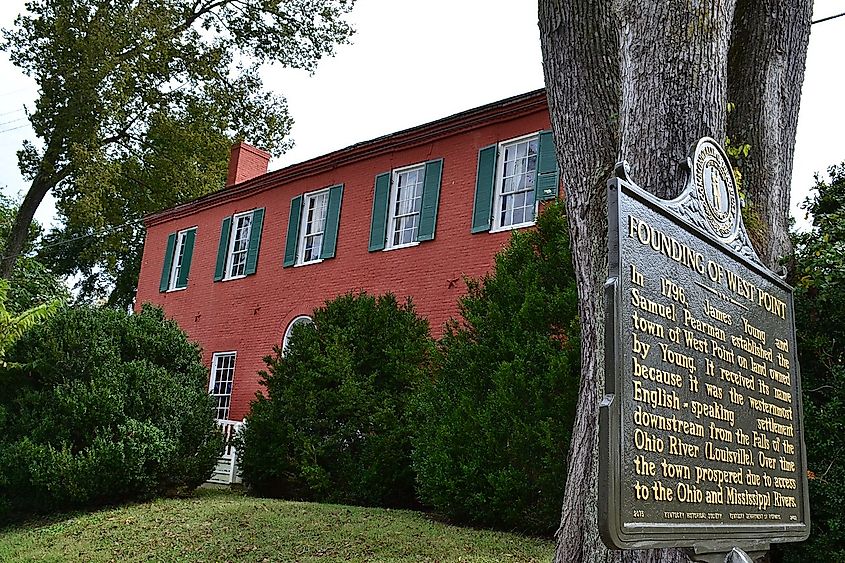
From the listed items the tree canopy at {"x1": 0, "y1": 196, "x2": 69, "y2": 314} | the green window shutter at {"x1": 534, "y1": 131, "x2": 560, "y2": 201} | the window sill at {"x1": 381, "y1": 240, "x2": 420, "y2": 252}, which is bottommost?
the window sill at {"x1": 381, "y1": 240, "x2": 420, "y2": 252}

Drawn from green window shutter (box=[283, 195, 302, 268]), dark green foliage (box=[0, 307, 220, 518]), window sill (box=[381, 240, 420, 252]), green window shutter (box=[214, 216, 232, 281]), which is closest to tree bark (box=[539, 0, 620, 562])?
dark green foliage (box=[0, 307, 220, 518])

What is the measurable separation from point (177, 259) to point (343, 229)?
295 inches

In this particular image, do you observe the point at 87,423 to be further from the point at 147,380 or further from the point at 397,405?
the point at 397,405

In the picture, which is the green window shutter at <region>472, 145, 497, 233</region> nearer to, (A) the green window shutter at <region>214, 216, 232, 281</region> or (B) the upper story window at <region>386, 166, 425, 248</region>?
(B) the upper story window at <region>386, 166, 425, 248</region>

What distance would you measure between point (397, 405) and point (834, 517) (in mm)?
7728

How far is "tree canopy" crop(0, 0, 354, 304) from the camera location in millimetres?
21438

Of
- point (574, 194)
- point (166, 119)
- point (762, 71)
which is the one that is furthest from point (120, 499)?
point (166, 119)

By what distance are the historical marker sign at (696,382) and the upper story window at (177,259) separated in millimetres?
20383

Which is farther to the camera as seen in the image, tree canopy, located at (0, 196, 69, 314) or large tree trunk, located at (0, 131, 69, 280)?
tree canopy, located at (0, 196, 69, 314)

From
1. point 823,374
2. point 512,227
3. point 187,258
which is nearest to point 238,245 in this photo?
point 187,258

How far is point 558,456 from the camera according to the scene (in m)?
8.23

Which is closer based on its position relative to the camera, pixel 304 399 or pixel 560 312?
pixel 560 312

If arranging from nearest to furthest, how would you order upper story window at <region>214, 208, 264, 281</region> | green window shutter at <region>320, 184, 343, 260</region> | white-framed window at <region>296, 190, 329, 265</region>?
green window shutter at <region>320, 184, 343, 260</region> < white-framed window at <region>296, 190, 329, 265</region> < upper story window at <region>214, 208, 264, 281</region>

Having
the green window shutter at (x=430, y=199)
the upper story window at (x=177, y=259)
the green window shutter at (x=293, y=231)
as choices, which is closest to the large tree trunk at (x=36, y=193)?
the upper story window at (x=177, y=259)
